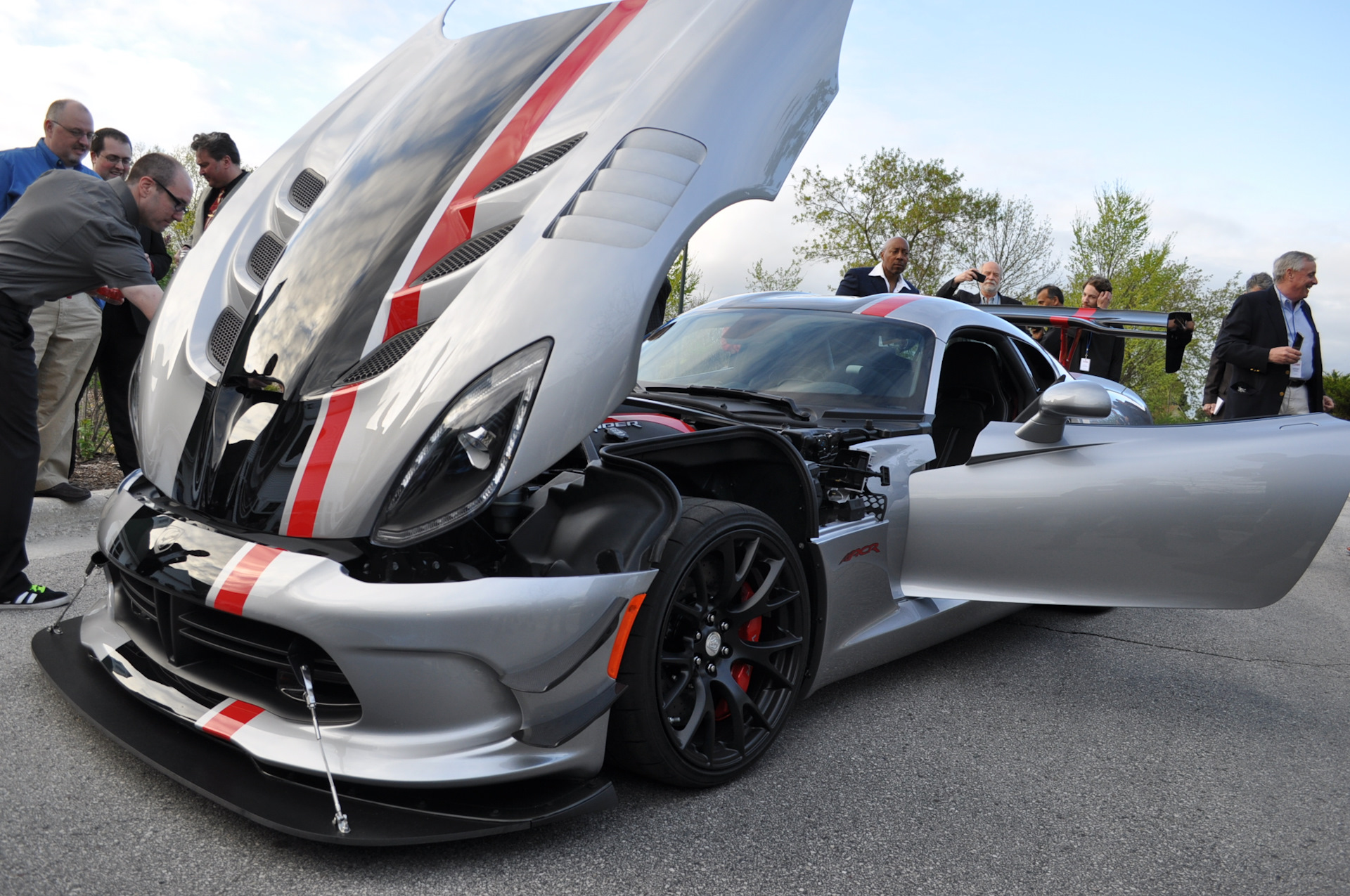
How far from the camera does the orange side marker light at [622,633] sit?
211 cm

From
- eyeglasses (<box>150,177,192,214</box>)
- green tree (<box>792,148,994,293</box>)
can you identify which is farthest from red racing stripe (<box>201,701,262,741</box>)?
green tree (<box>792,148,994,293</box>)

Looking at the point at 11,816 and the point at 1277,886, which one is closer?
the point at 11,816

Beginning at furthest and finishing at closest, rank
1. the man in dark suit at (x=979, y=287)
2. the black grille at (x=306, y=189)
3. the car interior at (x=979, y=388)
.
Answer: the man in dark suit at (x=979, y=287) < the car interior at (x=979, y=388) < the black grille at (x=306, y=189)

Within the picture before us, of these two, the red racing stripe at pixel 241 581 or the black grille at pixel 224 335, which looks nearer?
the red racing stripe at pixel 241 581

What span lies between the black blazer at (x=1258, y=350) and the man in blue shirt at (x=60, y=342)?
6.84 m

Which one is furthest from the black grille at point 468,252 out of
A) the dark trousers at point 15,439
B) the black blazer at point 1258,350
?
the black blazer at point 1258,350

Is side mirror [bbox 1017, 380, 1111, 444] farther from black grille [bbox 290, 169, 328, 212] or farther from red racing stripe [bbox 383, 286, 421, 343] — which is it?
black grille [bbox 290, 169, 328, 212]

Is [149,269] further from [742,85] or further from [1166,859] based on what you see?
[1166,859]

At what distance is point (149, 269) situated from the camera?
3.30 m

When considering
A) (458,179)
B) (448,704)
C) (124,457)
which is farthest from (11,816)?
(124,457)

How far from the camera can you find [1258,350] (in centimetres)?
621

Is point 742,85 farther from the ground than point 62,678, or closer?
farther from the ground

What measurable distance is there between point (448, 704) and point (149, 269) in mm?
2286

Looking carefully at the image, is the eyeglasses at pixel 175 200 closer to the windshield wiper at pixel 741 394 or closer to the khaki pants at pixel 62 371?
the khaki pants at pixel 62 371
